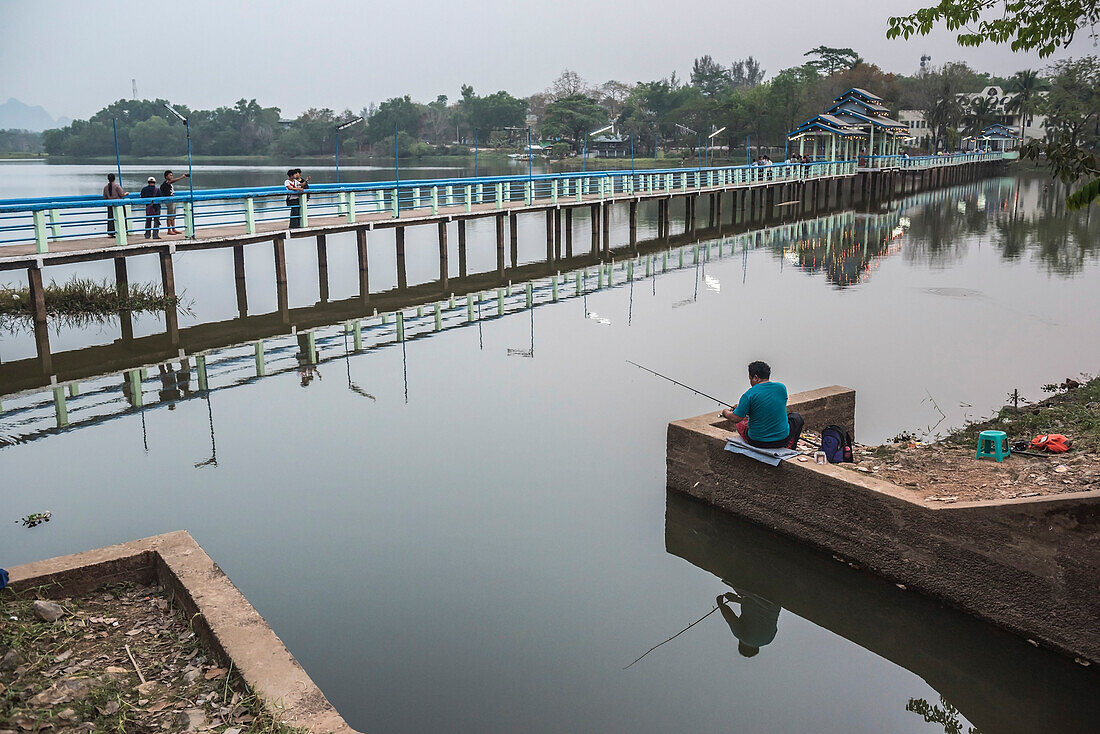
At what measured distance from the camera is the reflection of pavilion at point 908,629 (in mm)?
5977

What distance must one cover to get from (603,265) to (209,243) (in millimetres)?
11389

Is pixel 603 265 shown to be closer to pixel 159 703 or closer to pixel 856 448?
pixel 856 448

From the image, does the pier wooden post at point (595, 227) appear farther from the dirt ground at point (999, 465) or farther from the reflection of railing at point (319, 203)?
the dirt ground at point (999, 465)

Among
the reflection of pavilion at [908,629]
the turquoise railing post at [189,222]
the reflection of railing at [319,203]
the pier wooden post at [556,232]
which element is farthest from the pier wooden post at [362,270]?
the reflection of pavilion at [908,629]

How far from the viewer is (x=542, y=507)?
9.08 meters

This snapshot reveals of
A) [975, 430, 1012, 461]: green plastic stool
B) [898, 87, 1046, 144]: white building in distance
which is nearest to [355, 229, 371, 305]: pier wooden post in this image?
[975, 430, 1012, 461]: green plastic stool

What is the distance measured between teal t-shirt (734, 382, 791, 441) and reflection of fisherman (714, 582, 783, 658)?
1276 mm

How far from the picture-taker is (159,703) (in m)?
4.69

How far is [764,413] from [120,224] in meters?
13.0

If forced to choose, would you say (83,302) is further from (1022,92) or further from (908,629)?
(1022,92)

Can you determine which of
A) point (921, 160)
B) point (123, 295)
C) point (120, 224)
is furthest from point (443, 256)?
point (921, 160)

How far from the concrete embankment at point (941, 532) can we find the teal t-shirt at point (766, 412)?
10.5 inches

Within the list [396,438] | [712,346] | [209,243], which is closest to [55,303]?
[209,243]

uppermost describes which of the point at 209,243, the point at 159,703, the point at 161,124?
the point at 161,124
